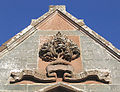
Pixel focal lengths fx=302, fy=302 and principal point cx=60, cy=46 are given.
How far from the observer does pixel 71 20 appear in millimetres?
11242

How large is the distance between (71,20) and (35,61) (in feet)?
9.06

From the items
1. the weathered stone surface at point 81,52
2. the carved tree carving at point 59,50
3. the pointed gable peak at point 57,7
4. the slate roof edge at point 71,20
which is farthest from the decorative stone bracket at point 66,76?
the pointed gable peak at point 57,7

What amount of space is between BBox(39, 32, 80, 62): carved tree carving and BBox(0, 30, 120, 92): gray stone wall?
0.78ft

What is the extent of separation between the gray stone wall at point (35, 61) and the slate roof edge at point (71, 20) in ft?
0.47

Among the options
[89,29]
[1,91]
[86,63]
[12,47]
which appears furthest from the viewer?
[89,29]

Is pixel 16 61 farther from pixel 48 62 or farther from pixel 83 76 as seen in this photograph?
pixel 83 76

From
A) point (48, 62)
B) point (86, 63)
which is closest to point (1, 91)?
point (48, 62)

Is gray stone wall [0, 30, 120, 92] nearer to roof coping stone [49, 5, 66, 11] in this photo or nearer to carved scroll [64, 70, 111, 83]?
carved scroll [64, 70, 111, 83]

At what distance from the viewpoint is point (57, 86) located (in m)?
8.16

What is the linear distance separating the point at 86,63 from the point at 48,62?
1150 millimetres

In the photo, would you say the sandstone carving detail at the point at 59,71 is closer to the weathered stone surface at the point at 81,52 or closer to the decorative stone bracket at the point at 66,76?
the decorative stone bracket at the point at 66,76

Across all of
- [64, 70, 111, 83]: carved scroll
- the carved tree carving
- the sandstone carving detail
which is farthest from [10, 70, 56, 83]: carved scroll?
the carved tree carving

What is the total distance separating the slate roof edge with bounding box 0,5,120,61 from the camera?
31.5 ft

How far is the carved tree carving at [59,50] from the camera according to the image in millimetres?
9242
